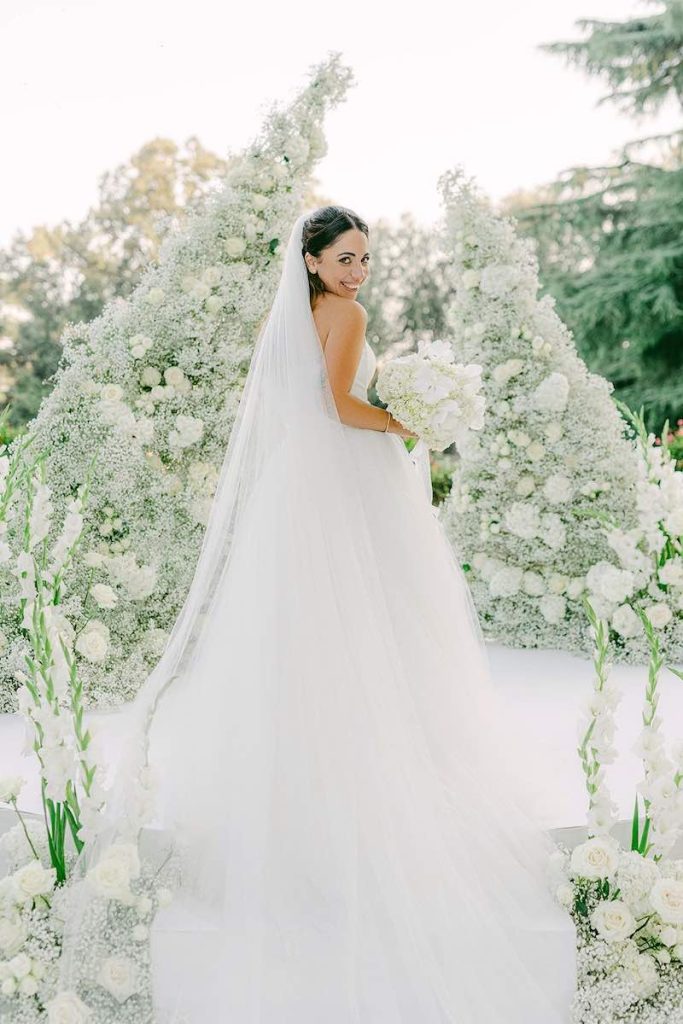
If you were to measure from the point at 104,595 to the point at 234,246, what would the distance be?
2.04 meters

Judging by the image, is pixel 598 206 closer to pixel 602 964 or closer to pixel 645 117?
pixel 645 117

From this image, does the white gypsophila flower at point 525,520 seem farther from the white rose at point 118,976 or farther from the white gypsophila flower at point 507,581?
the white rose at point 118,976

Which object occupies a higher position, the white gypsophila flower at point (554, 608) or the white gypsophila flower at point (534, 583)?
the white gypsophila flower at point (534, 583)

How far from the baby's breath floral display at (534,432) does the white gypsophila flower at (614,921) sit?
3128mm

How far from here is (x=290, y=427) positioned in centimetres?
315

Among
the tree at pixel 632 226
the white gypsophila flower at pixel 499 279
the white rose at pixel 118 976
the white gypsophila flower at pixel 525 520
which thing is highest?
the tree at pixel 632 226

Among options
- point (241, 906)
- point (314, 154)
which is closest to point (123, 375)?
point (314, 154)

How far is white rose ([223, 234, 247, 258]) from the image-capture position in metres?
4.85

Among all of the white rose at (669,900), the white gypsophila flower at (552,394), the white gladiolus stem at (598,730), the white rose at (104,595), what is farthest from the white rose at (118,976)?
the white gypsophila flower at (552,394)

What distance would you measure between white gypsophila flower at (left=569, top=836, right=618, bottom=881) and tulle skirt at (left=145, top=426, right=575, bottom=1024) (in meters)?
0.20

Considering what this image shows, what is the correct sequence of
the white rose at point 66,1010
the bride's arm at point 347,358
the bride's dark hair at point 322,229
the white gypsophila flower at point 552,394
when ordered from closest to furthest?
the white rose at point 66,1010
the bride's arm at point 347,358
the bride's dark hair at point 322,229
the white gypsophila flower at point 552,394

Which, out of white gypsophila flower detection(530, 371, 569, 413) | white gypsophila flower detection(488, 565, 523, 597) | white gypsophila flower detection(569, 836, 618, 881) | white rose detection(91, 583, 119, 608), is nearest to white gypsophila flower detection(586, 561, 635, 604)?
white gypsophila flower detection(488, 565, 523, 597)

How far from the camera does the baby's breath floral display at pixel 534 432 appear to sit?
17.9 feet

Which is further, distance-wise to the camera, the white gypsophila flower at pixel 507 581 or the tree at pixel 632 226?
the tree at pixel 632 226
